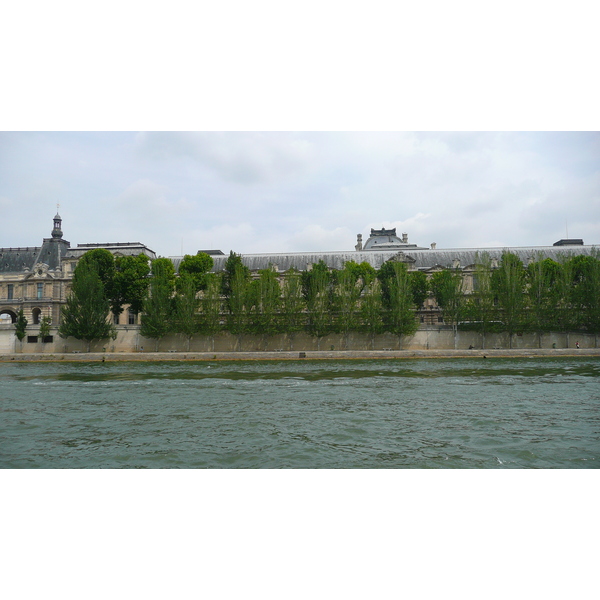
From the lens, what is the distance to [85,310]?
4322 cm

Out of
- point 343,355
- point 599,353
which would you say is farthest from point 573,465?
point 599,353

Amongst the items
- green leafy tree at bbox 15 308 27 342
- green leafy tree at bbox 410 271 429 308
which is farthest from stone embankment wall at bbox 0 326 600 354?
green leafy tree at bbox 410 271 429 308

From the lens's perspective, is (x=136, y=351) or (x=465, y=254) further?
(x=465, y=254)

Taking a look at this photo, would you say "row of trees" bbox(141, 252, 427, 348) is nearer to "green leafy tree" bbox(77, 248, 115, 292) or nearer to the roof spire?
"green leafy tree" bbox(77, 248, 115, 292)

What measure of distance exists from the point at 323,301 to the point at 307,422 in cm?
3121

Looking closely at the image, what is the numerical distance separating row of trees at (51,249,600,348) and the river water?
19.3m

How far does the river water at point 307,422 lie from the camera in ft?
33.8

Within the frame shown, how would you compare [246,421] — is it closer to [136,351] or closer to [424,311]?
[136,351]

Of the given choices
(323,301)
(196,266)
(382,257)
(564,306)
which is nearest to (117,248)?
(196,266)

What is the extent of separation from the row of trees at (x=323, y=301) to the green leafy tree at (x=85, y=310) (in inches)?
3.5

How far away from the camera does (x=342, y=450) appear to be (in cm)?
1085

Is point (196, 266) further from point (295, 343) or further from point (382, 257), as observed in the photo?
point (382, 257)

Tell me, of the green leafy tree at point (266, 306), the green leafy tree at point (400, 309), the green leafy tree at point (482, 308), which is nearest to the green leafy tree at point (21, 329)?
the green leafy tree at point (266, 306)

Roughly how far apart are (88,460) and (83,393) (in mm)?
11353
